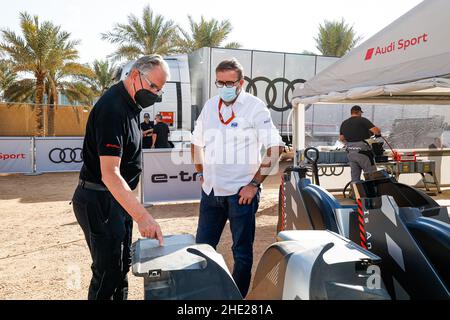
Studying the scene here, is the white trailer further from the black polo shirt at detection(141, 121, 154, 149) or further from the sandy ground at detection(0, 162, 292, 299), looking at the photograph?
the sandy ground at detection(0, 162, 292, 299)

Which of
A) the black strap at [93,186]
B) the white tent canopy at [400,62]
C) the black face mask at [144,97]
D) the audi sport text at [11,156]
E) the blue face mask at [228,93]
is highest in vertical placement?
the white tent canopy at [400,62]

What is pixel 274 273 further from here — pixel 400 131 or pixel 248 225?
pixel 400 131

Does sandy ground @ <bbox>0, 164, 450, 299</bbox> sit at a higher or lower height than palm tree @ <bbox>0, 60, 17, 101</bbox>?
lower

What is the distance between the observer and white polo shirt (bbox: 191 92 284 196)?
114 inches

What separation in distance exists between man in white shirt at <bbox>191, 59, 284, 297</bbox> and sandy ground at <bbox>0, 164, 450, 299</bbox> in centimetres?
120

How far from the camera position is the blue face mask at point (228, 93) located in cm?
291

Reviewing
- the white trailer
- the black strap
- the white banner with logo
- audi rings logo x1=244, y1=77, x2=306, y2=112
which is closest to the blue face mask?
the black strap

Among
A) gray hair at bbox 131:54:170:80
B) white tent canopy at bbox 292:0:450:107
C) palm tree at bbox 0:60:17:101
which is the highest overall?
palm tree at bbox 0:60:17:101

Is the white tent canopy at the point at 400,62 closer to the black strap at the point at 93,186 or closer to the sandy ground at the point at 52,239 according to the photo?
the sandy ground at the point at 52,239

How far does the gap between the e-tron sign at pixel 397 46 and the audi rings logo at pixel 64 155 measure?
10007 mm

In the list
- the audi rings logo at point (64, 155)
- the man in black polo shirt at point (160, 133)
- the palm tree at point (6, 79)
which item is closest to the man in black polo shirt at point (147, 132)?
the man in black polo shirt at point (160, 133)

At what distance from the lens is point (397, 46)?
15.0 ft
